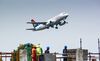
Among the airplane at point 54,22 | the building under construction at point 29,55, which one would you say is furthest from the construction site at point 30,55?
the airplane at point 54,22

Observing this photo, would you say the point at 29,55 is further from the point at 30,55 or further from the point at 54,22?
the point at 54,22

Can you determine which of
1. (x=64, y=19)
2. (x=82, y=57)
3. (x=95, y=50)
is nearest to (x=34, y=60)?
(x=82, y=57)

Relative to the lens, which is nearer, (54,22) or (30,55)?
(30,55)

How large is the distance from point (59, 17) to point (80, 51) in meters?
19.7

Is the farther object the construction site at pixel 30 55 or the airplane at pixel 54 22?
the airplane at pixel 54 22

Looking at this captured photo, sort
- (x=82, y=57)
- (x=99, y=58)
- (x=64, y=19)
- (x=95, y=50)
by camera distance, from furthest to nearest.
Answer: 1. (x=64, y=19)
2. (x=95, y=50)
3. (x=99, y=58)
4. (x=82, y=57)

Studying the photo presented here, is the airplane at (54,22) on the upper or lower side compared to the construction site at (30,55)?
upper

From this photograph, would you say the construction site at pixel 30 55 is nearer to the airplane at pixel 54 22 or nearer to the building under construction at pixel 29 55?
the building under construction at pixel 29 55

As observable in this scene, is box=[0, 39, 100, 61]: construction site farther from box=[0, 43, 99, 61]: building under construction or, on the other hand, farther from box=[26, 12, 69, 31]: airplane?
box=[26, 12, 69, 31]: airplane

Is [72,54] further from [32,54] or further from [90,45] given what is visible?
[90,45]

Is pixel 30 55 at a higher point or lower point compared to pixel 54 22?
lower

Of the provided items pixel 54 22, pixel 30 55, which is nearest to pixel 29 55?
pixel 30 55

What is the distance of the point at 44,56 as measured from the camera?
11.9m

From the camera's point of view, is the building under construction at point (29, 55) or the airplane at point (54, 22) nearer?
the building under construction at point (29, 55)
